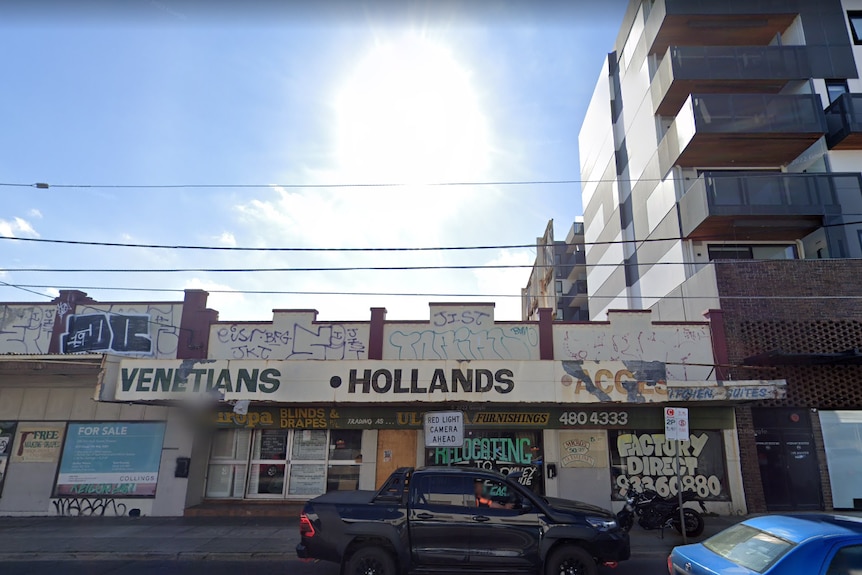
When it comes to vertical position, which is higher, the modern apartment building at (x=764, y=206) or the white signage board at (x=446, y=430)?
the modern apartment building at (x=764, y=206)

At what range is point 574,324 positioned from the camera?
1410 centimetres

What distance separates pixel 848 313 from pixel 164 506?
19.8m

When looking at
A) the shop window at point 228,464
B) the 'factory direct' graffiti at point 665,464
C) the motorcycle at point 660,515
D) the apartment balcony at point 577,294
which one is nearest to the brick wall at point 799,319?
the 'factory direct' graffiti at point 665,464

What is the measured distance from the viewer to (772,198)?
16.4 metres

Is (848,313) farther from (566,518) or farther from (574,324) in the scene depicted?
(566,518)

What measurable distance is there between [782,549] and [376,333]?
35.3 ft

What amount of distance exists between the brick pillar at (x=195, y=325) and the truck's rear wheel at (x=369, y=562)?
883 cm

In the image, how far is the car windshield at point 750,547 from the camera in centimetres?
441

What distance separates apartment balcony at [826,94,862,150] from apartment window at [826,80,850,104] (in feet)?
3.08

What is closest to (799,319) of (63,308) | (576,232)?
(63,308)

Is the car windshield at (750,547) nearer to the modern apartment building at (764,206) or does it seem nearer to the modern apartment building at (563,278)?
the modern apartment building at (764,206)

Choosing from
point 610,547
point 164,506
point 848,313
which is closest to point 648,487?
point 610,547

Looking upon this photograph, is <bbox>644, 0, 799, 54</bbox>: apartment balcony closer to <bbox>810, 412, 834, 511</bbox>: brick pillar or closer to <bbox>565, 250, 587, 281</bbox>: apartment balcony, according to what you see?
<bbox>810, 412, 834, 511</bbox>: brick pillar

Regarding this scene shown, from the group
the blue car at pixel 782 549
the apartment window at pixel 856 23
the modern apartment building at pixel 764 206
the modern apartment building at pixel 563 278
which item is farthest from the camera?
the modern apartment building at pixel 563 278
